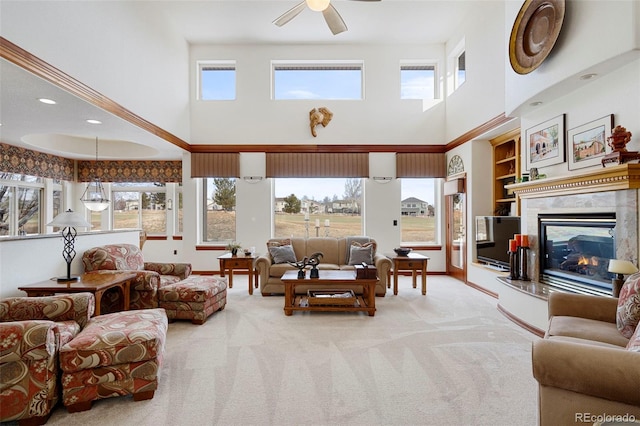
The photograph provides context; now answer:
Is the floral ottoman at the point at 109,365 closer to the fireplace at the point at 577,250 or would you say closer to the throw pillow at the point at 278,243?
the throw pillow at the point at 278,243

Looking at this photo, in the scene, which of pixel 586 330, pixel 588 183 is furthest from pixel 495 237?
pixel 586 330

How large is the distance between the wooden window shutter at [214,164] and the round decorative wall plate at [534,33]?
16.9 ft

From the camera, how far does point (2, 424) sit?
2008 millimetres

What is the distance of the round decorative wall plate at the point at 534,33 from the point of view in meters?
3.27

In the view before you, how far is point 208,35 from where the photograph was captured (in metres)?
6.52

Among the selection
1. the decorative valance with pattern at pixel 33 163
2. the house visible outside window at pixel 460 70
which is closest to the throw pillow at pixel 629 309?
the house visible outside window at pixel 460 70

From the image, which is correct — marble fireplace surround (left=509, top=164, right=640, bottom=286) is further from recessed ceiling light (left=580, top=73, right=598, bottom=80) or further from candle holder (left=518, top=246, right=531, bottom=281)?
recessed ceiling light (left=580, top=73, right=598, bottom=80)

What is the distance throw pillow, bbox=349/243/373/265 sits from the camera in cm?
539

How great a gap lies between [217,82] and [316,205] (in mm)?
3437

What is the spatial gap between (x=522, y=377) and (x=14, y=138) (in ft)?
26.1

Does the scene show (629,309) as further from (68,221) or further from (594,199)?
(68,221)

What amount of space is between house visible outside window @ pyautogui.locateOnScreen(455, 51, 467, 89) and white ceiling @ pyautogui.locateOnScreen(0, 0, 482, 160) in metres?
0.54

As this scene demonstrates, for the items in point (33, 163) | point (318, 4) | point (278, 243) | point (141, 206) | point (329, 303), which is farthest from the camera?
point (141, 206)

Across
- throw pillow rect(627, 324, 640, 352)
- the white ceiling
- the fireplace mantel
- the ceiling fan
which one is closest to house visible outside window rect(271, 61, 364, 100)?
the white ceiling
